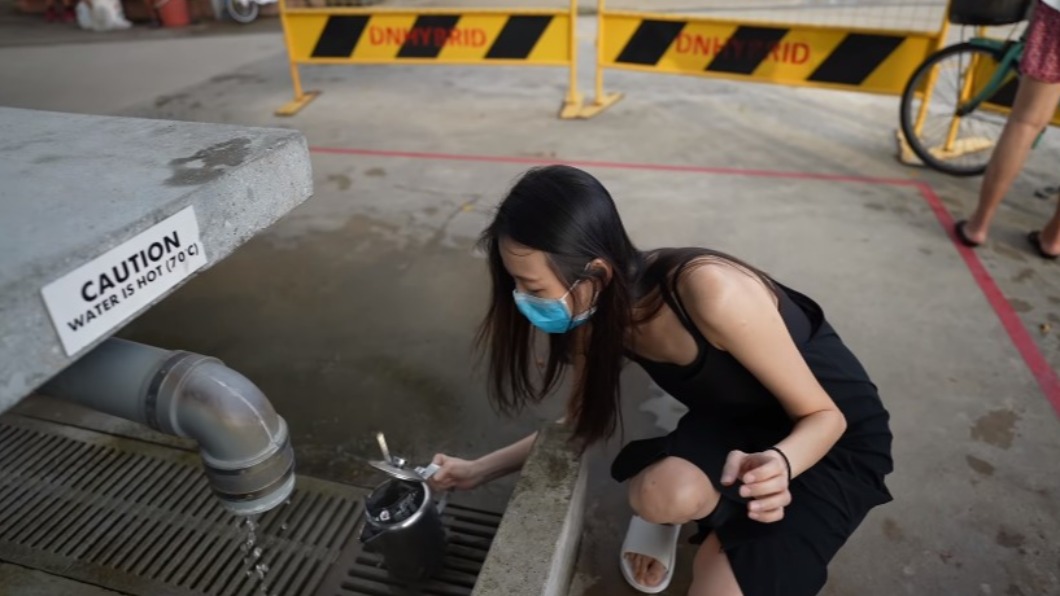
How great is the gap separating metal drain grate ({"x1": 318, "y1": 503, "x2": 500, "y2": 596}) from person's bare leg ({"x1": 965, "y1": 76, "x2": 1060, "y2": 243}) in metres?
2.51

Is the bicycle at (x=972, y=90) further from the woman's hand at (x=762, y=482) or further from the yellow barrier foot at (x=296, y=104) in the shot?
the yellow barrier foot at (x=296, y=104)

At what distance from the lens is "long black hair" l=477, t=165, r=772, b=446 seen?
51.6 inches

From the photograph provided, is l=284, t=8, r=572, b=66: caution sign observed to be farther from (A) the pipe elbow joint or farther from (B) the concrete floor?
(A) the pipe elbow joint

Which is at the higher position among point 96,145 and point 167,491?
point 96,145

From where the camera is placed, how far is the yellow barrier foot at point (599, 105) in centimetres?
495

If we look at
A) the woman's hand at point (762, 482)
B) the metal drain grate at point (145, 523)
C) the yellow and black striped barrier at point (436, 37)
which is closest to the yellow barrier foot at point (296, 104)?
the yellow and black striped barrier at point (436, 37)

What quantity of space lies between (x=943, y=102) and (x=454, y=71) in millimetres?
3843

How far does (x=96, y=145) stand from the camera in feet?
4.35

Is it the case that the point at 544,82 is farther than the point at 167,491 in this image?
Yes

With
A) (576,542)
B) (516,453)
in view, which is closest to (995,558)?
(576,542)

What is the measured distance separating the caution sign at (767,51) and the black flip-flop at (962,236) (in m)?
1.21

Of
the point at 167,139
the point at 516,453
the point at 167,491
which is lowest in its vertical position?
the point at 167,491

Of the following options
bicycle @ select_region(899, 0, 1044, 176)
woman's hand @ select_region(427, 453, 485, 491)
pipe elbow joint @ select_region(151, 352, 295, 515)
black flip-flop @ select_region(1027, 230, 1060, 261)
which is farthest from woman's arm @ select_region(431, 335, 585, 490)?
bicycle @ select_region(899, 0, 1044, 176)

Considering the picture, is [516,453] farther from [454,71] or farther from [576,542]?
[454,71]
